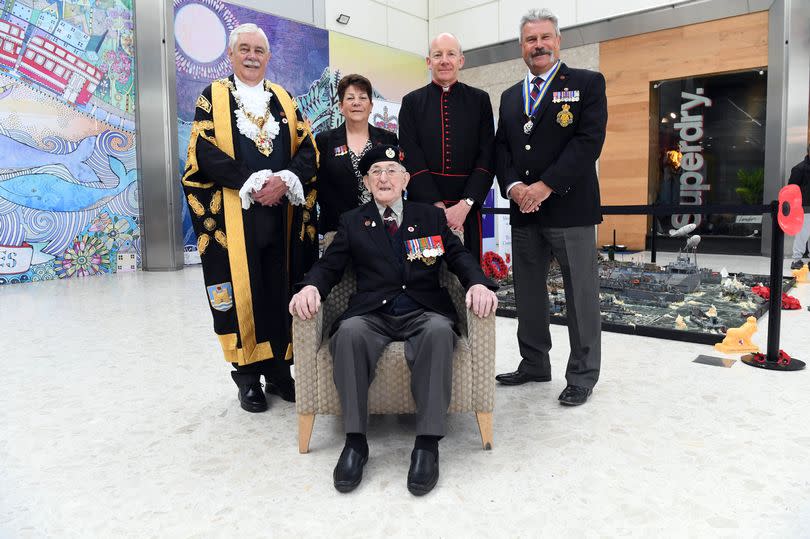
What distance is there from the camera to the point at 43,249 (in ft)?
21.9

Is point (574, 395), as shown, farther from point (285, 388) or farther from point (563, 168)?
point (285, 388)

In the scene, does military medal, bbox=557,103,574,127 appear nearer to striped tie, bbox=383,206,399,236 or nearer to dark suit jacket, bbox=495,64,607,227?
dark suit jacket, bbox=495,64,607,227

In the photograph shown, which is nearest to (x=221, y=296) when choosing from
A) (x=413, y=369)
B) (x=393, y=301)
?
(x=393, y=301)

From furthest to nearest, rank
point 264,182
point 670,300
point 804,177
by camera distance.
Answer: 1. point 804,177
2. point 670,300
3. point 264,182

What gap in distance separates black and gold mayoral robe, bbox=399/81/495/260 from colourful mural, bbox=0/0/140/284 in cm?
553

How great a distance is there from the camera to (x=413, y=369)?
2031mm

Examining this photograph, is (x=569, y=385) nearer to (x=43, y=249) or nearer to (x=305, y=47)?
(x=43, y=249)

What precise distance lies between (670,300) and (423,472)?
3.72 metres

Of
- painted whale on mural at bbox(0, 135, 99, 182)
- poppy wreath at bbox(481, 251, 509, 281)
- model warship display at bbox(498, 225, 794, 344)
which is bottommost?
model warship display at bbox(498, 225, 794, 344)

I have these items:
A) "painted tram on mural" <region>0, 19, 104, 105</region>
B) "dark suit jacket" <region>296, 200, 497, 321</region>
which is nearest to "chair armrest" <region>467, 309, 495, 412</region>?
"dark suit jacket" <region>296, 200, 497, 321</region>

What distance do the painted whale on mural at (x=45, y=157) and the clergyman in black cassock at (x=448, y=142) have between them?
5.50 meters

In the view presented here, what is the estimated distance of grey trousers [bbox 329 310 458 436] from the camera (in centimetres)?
197

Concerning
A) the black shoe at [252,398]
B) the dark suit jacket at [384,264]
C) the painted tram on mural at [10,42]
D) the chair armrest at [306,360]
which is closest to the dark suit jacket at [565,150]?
the dark suit jacket at [384,264]

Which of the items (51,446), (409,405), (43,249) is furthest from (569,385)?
(43,249)
